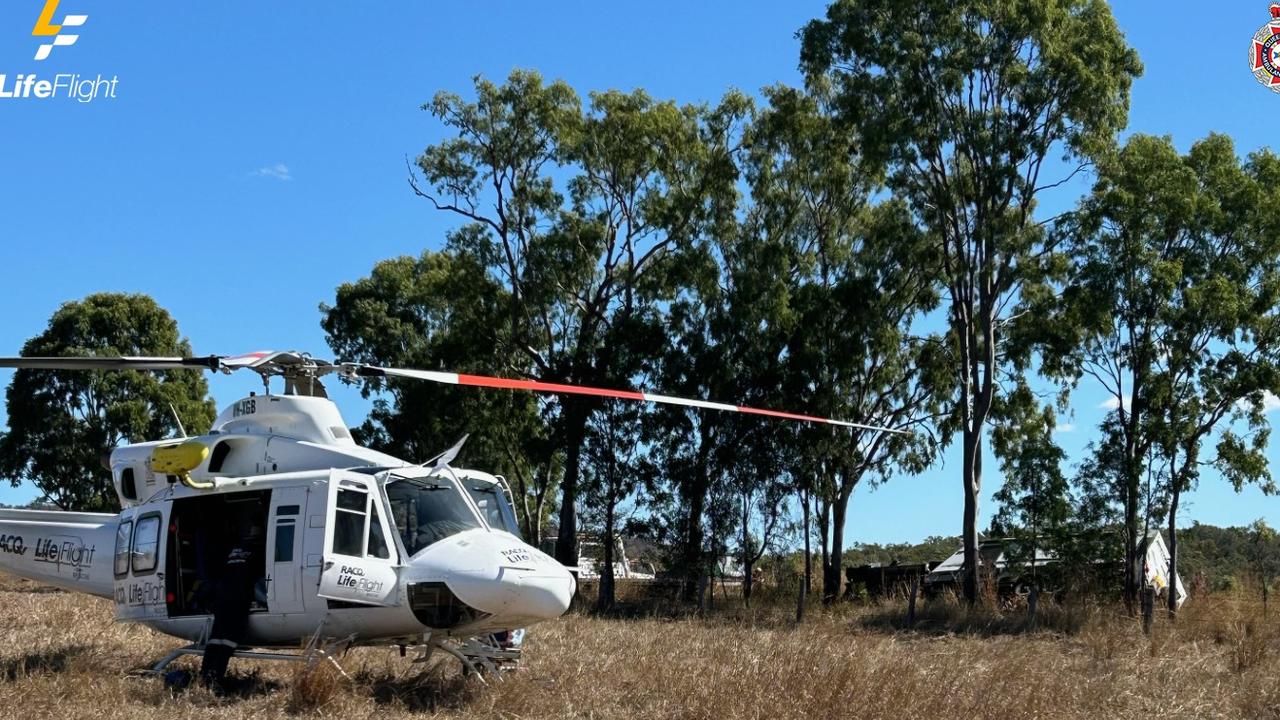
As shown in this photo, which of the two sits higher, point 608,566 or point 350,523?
point 350,523

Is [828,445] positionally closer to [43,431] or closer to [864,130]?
[864,130]

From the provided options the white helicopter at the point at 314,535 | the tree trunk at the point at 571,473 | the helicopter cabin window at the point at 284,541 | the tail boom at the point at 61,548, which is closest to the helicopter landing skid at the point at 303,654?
the white helicopter at the point at 314,535

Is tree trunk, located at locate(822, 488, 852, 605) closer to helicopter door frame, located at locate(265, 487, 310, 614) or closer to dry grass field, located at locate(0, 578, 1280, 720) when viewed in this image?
dry grass field, located at locate(0, 578, 1280, 720)

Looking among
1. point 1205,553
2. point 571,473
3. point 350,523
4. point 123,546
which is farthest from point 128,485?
point 1205,553

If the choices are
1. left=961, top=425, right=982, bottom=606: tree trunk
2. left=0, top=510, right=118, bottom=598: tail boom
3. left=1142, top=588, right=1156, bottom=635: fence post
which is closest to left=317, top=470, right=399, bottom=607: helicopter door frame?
left=0, top=510, right=118, bottom=598: tail boom

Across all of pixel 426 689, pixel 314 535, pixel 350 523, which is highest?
pixel 350 523

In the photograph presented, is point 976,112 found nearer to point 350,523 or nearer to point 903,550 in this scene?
point 350,523

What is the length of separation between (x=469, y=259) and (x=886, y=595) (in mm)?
14935

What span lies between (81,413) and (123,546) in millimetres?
37780

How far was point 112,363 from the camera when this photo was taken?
10922 millimetres

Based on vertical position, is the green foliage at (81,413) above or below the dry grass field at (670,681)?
above

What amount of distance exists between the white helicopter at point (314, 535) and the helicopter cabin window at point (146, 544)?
2 cm

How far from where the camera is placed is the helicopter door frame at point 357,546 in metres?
11.3

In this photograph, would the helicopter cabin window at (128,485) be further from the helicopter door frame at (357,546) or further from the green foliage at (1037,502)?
the green foliage at (1037,502)
